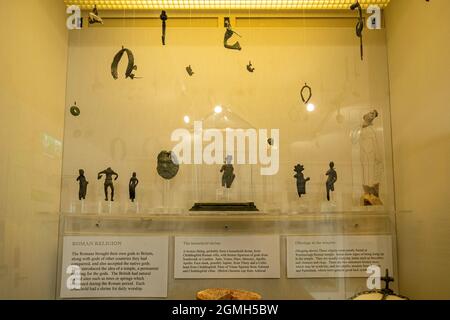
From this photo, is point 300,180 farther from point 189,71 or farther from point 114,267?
point 114,267

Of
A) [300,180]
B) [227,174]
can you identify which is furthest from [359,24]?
[227,174]

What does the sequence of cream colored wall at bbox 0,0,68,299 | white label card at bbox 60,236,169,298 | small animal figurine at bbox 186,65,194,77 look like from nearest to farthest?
cream colored wall at bbox 0,0,68,299 < white label card at bbox 60,236,169,298 < small animal figurine at bbox 186,65,194,77

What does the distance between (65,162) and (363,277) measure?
6.36ft

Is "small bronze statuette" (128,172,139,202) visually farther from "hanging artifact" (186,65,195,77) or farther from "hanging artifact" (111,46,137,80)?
"hanging artifact" (186,65,195,77)

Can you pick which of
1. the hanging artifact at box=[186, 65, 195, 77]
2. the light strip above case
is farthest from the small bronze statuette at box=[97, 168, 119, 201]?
the light strip above case

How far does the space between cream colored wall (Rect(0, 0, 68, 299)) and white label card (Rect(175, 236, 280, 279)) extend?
77cm

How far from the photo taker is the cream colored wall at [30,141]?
83.0 inches

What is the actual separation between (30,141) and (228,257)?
1315 millimetres

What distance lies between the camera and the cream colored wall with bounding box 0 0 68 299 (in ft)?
6.91

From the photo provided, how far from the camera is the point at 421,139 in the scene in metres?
2.39

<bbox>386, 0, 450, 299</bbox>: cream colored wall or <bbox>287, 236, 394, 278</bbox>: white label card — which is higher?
<bbox>386, 0, 450, 299</bbox>: cream colored wall

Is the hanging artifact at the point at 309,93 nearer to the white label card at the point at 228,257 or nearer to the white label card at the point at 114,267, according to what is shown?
the white label card at the point at 228,257
